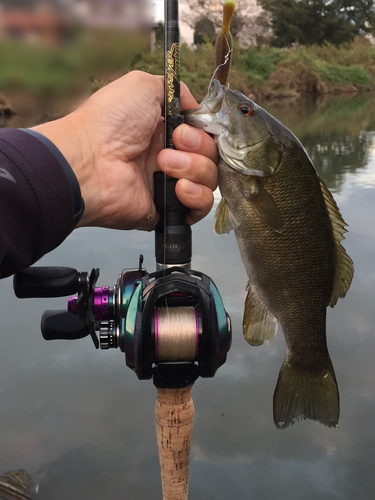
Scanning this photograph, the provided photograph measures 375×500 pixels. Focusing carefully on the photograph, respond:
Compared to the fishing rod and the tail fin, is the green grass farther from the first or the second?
the tail fin

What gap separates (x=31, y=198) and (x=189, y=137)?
343mm

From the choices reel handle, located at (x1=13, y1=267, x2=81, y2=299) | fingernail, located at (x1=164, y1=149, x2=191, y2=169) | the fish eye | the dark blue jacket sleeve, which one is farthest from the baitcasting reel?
the fish eye

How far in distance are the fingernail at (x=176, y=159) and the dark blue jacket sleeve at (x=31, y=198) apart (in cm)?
20

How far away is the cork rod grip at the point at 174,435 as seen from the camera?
1157 mm

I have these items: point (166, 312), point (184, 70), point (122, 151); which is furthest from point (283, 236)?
point (184, 70)

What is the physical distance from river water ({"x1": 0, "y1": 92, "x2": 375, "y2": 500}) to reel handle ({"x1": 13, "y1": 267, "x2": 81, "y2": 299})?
0.80 m

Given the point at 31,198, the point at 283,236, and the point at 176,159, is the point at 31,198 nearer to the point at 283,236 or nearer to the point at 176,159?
the point at 176,159

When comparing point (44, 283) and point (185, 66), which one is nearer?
point (44, 283)

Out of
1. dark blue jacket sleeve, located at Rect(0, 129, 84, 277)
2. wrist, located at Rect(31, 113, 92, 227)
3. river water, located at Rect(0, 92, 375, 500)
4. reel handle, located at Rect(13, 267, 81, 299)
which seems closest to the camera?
dark blue jacket sleeve, located at Rect(0, 129, 84, 277)

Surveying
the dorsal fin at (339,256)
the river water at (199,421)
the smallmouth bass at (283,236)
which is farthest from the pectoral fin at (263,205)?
the river water at (199,421)

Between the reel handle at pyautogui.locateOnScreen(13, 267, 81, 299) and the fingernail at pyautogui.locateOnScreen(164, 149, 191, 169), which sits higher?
the fingernail at pyautogui.locateOnScreen(164, 149, 191, 169)

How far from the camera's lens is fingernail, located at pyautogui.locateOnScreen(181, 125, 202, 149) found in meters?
1.06

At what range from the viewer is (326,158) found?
17.4 ft

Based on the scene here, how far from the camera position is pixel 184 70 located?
5348mm
